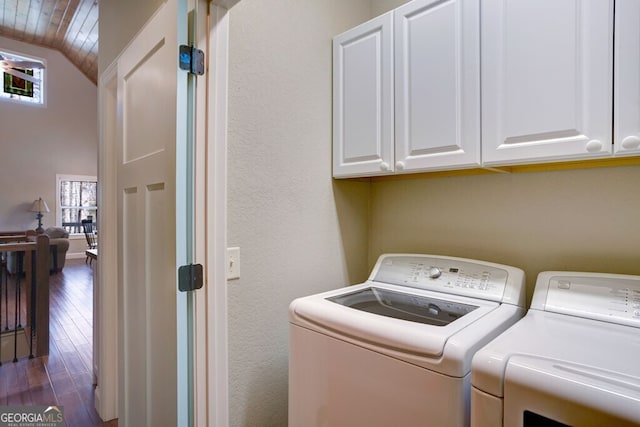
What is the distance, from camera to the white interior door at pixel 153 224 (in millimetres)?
1167

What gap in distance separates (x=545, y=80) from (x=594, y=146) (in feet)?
0.88

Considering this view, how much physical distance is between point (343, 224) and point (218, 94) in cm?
90

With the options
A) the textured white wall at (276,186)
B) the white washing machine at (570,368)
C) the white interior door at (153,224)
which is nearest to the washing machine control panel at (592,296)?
the white washing machine at (570,368)

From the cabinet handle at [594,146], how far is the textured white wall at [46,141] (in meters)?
8.33

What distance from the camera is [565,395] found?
2.23ft

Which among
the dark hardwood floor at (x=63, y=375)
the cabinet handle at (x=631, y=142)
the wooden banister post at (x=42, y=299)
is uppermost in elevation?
the cabinet handle at (x=631, y=142)

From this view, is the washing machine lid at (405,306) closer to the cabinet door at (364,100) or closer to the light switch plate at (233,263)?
the light switch plate at (233,263)

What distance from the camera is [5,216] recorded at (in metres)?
7.05

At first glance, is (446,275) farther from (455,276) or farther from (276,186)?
(276,186)

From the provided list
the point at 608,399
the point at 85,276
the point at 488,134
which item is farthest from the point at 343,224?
the point at 85,276

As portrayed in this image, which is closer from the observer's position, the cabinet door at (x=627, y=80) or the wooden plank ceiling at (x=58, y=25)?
the cabinet door at (x=627, y=80)

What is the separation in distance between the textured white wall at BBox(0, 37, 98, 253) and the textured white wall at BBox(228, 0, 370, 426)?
7231 millimetres

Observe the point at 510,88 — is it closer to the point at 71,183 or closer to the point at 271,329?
the point at 271,329

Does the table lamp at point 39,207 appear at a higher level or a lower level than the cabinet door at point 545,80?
lower
